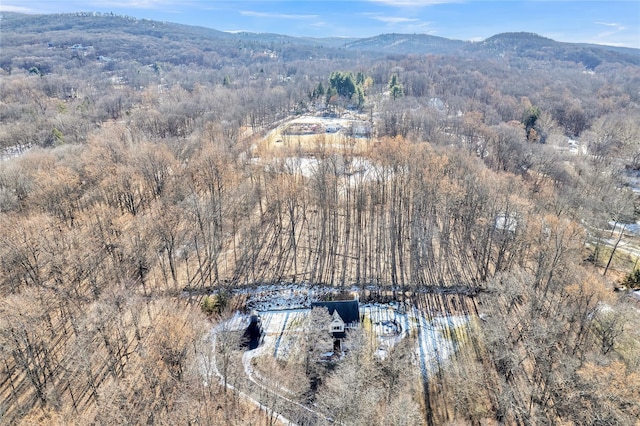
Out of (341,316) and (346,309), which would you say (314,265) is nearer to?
(346,309)

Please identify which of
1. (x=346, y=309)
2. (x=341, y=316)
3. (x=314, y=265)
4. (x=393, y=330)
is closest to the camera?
(x=341, y=316)

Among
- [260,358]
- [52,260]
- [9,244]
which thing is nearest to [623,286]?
[260,358]

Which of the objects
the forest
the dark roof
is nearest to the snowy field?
the forest

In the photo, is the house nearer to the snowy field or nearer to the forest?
the snowy field

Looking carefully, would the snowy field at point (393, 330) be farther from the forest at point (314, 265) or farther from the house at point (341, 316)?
the house at point (341, 316)

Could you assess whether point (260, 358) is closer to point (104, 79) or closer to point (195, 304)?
point (195, 304)

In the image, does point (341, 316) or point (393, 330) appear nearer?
point (341, 316)

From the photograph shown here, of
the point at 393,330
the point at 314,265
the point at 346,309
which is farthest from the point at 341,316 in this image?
the point at 314,265
